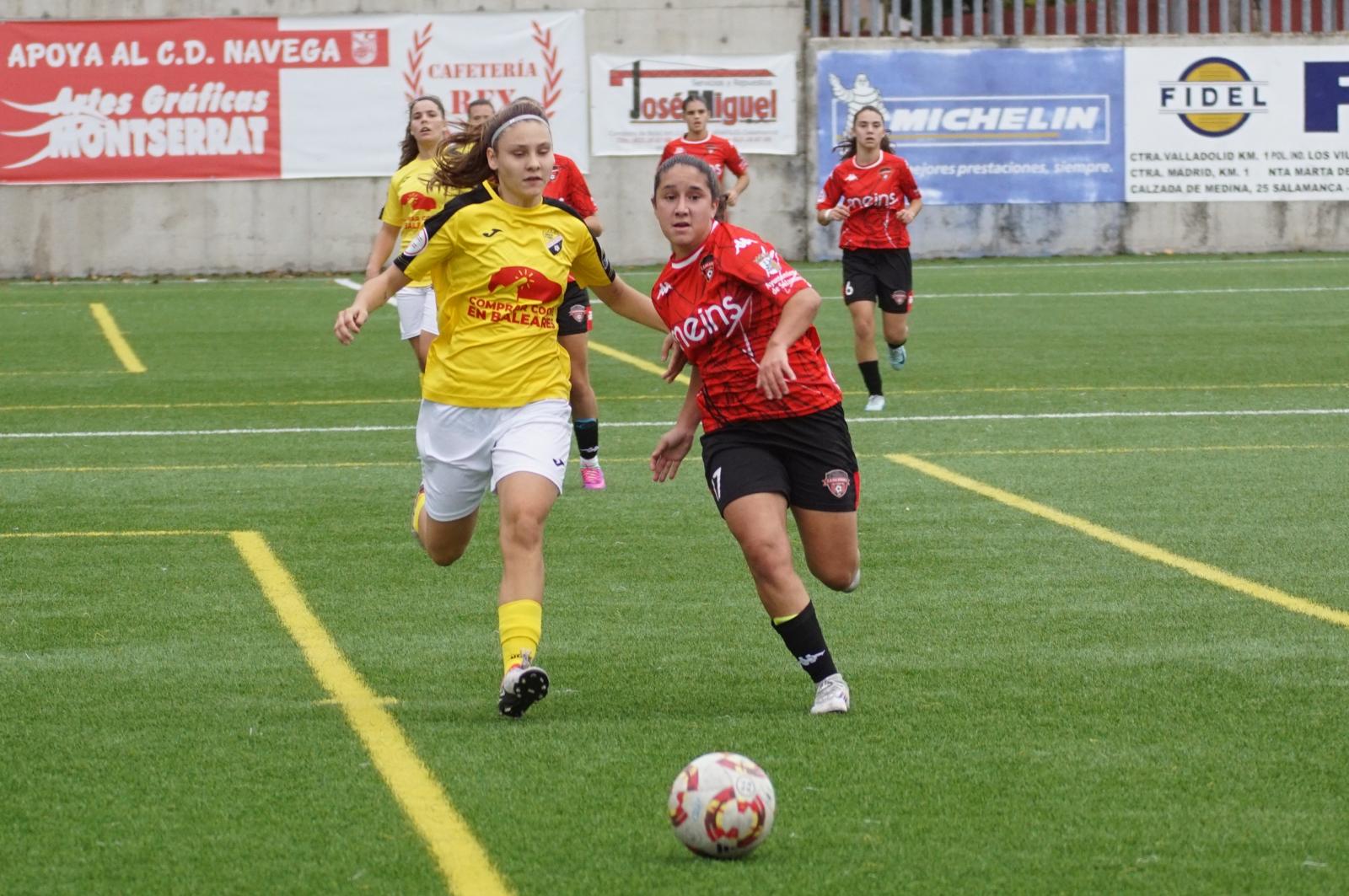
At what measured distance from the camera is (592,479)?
11617mm

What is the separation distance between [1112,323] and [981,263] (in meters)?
9.56

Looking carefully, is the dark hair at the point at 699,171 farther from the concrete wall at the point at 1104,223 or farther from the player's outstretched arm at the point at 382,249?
the concrete wall at the point at 1104,223

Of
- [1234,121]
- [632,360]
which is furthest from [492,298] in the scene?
[1234,121]

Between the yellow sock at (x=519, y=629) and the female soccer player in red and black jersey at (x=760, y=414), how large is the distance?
0.64 metres

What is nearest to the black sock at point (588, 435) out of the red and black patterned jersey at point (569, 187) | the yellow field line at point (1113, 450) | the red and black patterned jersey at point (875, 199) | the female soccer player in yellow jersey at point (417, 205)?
the female soccer player in yellow jersey at point (417, 205)

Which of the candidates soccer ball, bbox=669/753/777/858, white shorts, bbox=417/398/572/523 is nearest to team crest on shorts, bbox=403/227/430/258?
white shorts, bbox=417/398/572/523

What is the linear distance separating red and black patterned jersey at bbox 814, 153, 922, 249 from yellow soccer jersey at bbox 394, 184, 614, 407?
883 cm

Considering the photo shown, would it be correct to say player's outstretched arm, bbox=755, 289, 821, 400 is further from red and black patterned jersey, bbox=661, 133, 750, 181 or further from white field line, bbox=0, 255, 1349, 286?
white field line, bbox=0, 255, 1349, 286

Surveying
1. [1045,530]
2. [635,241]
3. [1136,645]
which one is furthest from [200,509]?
[635,241]

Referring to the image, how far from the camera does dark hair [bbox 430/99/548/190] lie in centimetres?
683

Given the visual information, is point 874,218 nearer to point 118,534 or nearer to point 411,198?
point 411,198

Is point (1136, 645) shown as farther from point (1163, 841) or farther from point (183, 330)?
point (183, 330)

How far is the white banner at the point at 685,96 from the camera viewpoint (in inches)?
1214

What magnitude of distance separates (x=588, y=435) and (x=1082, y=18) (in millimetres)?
22286
